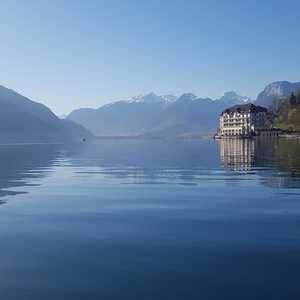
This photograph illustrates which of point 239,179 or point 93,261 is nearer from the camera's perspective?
point 93,261

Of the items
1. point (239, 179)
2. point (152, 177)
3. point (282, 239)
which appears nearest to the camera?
point (282, 239)

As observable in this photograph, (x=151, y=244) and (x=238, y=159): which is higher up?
(x=238, y=159)

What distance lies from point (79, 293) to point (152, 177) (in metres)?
38.7

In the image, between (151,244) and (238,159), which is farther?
(238,159)

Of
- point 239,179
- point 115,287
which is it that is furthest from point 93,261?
point 239,179

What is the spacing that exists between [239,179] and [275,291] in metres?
34.0

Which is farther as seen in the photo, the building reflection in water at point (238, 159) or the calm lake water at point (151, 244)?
the building reflection in water at point (238, 159)

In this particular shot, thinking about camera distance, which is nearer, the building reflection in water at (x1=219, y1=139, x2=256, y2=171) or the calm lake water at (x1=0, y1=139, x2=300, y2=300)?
the calm lake water at (x1=0, y1=139, x2=300, y2=300)

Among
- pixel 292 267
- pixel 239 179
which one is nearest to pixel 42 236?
pixel 292 267

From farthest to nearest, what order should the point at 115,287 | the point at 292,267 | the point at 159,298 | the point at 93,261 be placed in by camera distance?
the point at 93,261, the point at 292,267, the point at 115,287, the point at 159,298

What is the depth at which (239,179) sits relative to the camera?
4812 cm

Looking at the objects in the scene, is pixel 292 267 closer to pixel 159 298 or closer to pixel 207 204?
pixel 159 298

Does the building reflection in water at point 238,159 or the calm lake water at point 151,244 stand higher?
the building reflection in water at point 238,159

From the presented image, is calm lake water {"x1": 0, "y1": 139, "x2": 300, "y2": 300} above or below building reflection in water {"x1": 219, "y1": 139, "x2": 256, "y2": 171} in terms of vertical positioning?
below
